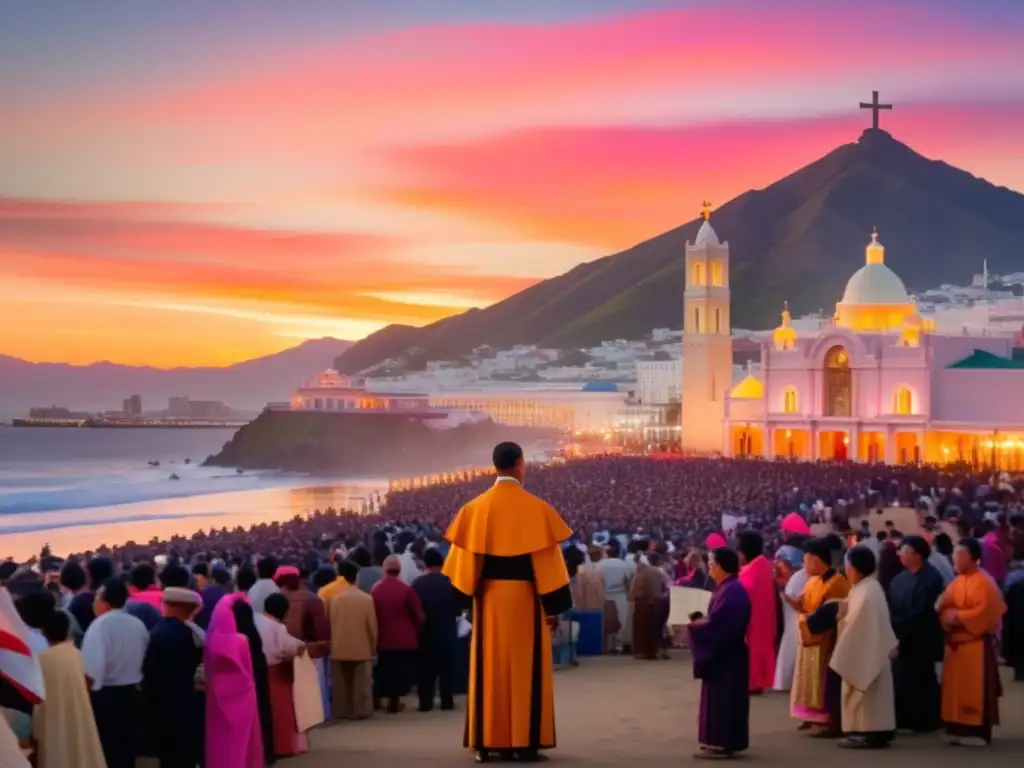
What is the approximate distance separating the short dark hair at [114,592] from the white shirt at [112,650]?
7 centimetres

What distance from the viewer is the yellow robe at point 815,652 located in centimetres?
1084

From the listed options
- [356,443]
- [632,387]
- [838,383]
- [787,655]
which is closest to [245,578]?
[787,655]

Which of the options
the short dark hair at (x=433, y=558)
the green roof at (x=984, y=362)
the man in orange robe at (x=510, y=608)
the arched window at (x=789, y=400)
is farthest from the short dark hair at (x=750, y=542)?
the arched window at (x=789, y=400)

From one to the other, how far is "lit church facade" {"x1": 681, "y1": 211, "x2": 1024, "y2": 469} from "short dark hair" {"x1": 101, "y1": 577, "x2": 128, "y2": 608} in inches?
1846

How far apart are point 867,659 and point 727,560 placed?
113cm

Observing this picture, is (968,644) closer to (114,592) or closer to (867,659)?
(867,659)

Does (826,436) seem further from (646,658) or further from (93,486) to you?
(93,486)

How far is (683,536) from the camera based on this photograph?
84.8 feet

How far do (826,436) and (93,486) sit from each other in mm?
58768

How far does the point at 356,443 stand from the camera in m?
146

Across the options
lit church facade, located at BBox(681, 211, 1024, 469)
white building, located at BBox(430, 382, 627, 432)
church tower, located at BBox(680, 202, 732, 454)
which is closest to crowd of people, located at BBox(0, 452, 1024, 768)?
lit church facade, located at BBox(681, 211, 1024, 469)

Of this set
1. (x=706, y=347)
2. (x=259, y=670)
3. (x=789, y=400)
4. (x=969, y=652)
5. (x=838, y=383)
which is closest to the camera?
(x=259, y=670)

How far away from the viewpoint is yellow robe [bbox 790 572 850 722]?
10844 mm

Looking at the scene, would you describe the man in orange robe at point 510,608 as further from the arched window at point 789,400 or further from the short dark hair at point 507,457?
the arched window at point 789,400
